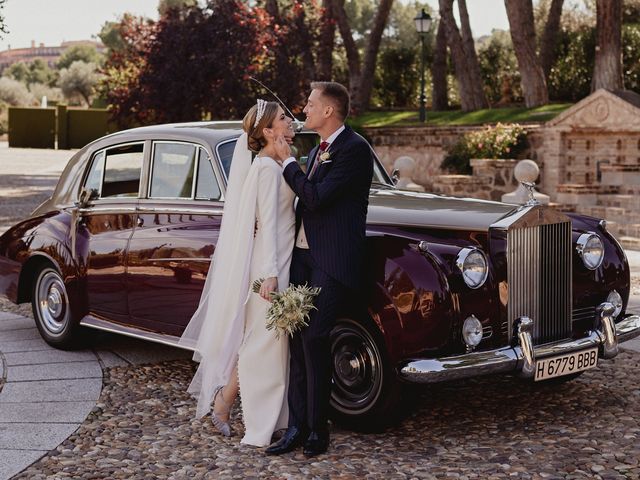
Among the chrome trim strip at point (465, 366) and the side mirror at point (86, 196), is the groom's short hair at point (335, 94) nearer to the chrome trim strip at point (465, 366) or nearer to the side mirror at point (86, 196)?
the chrome trim strip at point (465, 366)

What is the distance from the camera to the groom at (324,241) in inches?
206

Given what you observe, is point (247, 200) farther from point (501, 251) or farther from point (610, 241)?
point (610, 241)

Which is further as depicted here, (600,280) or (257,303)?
(600,280)

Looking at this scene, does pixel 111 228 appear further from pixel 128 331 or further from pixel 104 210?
pixel 128 331

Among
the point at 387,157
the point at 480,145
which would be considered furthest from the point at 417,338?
the point at 387,157

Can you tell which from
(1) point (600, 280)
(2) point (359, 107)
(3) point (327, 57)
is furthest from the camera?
(2) point (359, 107)

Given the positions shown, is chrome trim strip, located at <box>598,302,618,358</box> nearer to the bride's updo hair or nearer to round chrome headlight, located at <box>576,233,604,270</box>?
round chrome headlight, located at <box>576,233,604,270</box>

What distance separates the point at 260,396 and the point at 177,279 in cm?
134

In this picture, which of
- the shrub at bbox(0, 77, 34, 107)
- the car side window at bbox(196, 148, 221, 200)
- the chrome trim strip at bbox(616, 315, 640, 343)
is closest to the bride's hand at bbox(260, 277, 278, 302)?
the car side window at bbox(196, 148, 221, 200)

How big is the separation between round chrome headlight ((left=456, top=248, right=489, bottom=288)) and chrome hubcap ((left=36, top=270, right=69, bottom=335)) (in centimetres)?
353

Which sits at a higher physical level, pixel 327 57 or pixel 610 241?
pixel 327 57

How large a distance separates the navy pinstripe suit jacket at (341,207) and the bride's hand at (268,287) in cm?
25

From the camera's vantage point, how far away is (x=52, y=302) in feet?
25.9

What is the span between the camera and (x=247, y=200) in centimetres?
542
